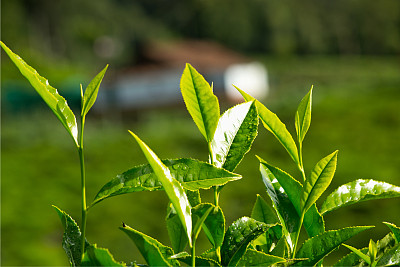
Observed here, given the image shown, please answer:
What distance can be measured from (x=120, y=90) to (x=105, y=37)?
1145cm

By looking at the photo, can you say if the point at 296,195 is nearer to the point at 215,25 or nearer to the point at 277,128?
the point at 277,128

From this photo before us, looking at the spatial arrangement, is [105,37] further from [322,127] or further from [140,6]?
[322,127]

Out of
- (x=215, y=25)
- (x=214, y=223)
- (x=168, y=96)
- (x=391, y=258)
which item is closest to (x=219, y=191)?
Result: (x=214, y=223)

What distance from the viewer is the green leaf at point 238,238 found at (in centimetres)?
35

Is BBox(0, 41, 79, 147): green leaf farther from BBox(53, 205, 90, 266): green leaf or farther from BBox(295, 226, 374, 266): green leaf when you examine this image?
BBox(295, 226, 374, 266): green leaf

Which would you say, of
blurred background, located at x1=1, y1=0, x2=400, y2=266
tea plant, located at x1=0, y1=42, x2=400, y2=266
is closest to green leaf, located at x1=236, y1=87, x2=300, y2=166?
tea plant, located at x1=0, y1=42, x2=400, y2=266

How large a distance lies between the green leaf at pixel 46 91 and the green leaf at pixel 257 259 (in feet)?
0.46

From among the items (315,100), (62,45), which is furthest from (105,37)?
(315,100)

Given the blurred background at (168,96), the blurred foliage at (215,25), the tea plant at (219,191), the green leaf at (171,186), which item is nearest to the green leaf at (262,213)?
the tea plant at (219,191)

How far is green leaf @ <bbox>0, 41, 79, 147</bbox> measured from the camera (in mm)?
331

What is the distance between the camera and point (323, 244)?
37 centimetres

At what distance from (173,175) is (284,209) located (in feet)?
0.37

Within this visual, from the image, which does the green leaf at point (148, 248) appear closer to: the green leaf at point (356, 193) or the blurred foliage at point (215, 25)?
the green leaf at point (356, 193)

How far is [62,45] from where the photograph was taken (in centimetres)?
2412
